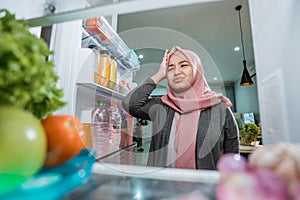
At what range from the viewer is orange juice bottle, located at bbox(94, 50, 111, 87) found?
97 centimetres

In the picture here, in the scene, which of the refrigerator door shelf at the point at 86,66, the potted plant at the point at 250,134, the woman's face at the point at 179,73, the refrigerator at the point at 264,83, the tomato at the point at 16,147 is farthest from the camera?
the potted plant at the point at 250,134

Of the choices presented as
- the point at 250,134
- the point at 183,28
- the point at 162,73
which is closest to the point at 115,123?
the point at 162,73

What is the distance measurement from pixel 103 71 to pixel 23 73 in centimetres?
81

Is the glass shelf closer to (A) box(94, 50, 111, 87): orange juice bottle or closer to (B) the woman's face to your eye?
(A) box(94, 50, 111, 87): orange juice bottle

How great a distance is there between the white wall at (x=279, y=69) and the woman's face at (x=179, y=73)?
53 centimetres

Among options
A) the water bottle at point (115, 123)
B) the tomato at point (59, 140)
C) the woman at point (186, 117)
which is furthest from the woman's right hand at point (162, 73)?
the tomato at point (59, 140)

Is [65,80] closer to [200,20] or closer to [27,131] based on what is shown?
[27,131]

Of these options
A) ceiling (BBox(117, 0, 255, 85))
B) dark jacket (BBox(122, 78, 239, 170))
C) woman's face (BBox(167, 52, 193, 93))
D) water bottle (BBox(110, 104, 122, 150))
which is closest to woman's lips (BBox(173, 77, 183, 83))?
woman's face (BBox(167, 52, 193, 93))

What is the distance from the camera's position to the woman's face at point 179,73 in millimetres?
938

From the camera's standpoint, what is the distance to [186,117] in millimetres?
925

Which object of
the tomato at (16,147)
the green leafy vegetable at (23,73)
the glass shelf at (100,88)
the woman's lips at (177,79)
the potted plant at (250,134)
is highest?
the woman's lips at (177,79)

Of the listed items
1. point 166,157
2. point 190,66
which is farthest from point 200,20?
point 166,157

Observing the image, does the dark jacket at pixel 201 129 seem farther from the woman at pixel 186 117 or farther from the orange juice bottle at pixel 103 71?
the orange juice bottle at pixel 103 71

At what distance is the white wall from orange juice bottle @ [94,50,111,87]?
80 cm
